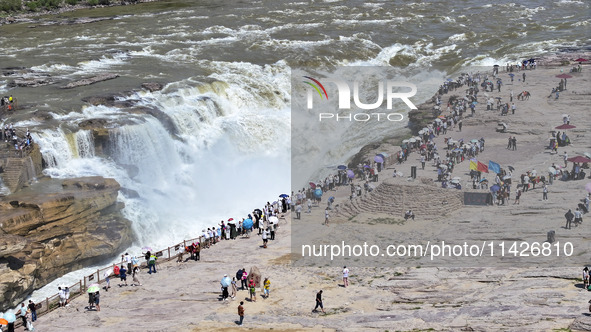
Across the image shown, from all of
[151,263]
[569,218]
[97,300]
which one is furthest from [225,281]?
[569,218]

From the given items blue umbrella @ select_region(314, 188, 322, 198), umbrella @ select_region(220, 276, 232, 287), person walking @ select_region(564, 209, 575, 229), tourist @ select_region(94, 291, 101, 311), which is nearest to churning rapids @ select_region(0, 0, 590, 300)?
blue umbrella @ select_region(314, 188, 322, 198)

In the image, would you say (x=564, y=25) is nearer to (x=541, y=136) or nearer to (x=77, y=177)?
(x=541, y=136)

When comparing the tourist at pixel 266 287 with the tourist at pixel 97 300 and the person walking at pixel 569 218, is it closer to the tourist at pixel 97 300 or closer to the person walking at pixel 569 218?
the tourist at pixel 97 300

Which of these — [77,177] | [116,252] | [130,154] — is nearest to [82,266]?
[116,252]

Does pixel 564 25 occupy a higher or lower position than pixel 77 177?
higher

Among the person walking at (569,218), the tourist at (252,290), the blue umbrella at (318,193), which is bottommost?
the tourist at (252,290)

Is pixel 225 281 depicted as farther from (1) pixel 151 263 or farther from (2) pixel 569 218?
(2) pixel 569 218

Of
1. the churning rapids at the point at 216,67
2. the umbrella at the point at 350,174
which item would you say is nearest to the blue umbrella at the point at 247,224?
the churning rapids at the point at 216,67

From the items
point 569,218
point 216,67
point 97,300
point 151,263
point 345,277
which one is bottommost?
point 97,300
